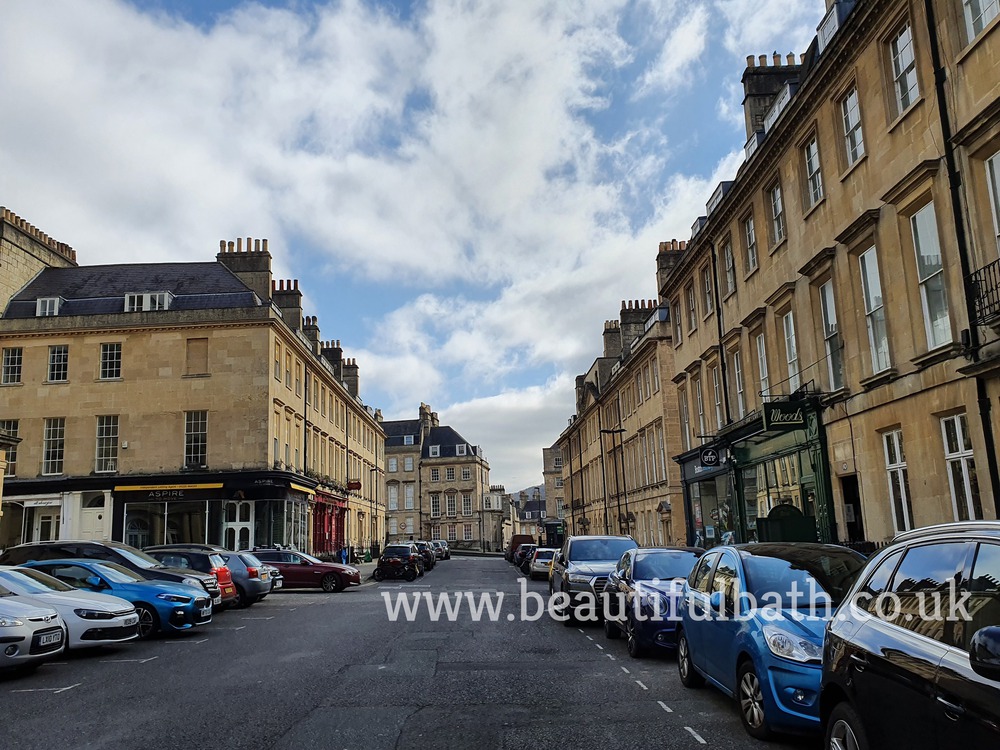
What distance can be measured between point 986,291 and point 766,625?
24.6 ft

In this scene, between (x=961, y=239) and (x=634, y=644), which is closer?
(x=634, y=644)

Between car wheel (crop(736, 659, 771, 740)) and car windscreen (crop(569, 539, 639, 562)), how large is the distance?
1043 centimetres

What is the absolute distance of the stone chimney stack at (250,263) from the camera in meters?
39.6

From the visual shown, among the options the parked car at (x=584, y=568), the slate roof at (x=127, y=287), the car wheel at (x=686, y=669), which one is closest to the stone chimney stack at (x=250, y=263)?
the slate roof at (x=127, y=287)

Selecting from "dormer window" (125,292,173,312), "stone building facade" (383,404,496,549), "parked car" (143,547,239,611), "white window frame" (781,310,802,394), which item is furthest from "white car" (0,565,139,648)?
"stone building facade" (383,404,496,549)

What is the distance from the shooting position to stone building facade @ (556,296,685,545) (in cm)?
3534

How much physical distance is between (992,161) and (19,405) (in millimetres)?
38173

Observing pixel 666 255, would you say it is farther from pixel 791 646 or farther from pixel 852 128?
pixel 791 646

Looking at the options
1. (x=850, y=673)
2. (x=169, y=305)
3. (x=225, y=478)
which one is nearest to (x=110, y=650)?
(x=850, y=673)

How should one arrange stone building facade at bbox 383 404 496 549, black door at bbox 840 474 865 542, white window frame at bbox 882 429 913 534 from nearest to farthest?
white window frame at bbox 882 429 913 534 → black door at bbox 840 474 865 542 → stone building facade at bbox 383 404 496 549

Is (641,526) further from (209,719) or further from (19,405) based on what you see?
(209,719)

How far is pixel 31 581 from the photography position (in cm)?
1276

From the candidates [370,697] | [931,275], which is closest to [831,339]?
[931,275]

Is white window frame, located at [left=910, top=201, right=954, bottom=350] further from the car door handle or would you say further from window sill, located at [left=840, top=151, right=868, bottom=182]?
the car door handle
